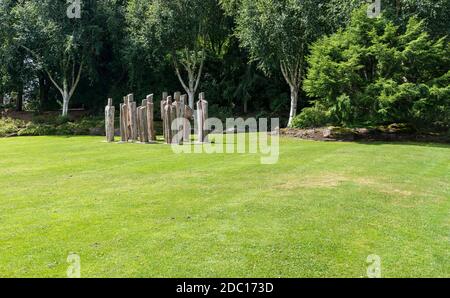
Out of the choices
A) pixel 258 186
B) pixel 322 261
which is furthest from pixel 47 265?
pixel 258 186

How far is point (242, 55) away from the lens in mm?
33000

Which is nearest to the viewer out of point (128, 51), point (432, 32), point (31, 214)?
point (31, 214)

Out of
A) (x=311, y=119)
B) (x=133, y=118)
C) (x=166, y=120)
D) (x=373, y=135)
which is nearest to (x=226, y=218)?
(x=166, y=120)

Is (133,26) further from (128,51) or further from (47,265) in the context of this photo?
(47,265)

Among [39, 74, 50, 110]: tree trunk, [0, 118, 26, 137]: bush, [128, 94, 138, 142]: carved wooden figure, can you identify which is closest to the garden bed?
[128, 94, 138, 142]: carved wooden figure

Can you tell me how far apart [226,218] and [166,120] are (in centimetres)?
1139

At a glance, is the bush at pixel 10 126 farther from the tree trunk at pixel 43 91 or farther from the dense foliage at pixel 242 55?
the tree trunk at pixel 43 91

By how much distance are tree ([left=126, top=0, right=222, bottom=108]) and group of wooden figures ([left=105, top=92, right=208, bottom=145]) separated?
1059cm

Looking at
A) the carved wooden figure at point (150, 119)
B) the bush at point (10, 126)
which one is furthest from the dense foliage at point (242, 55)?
the carved wooden figure at point (150, 119)

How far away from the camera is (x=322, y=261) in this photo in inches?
217

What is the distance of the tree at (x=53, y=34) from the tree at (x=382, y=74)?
16722mm
